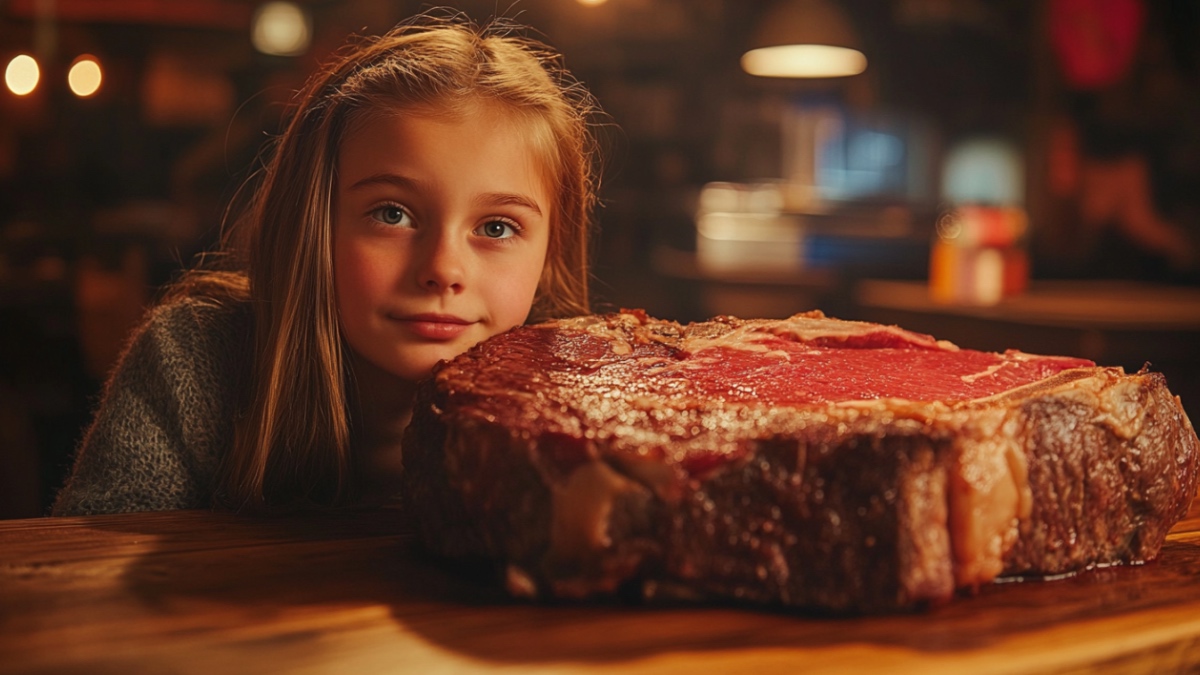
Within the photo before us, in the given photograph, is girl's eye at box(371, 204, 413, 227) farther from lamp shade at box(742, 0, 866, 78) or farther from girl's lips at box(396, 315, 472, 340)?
lamp shade at box(742, 0, 866, 78)

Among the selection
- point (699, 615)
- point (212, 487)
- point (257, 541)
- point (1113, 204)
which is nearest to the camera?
point (699, 615)

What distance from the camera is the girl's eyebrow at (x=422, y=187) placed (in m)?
1.50

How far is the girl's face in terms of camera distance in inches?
58.9

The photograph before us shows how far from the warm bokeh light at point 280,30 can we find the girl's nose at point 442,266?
5.75 metres

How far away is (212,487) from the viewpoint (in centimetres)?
164

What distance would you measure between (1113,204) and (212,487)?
26.2ft

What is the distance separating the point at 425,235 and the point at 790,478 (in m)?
0.71

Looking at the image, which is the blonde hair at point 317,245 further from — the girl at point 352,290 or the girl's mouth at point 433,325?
the girl's mouth at point 433,325

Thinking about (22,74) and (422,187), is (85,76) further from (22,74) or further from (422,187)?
(422,187)

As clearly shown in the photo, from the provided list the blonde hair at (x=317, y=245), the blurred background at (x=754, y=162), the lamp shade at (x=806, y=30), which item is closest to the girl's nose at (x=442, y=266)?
the blonde hair at (x=317, y=245)

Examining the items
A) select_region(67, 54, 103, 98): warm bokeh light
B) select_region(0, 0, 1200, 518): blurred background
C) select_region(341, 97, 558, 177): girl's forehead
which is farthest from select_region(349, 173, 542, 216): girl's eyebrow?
select_region(67, 54, 103, 98): warm bokeh light

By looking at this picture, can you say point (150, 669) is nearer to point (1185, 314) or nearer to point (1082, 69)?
point (1185, 314)

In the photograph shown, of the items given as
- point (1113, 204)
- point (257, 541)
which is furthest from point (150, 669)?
point (1113, 204)

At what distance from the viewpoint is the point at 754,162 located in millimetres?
9141
